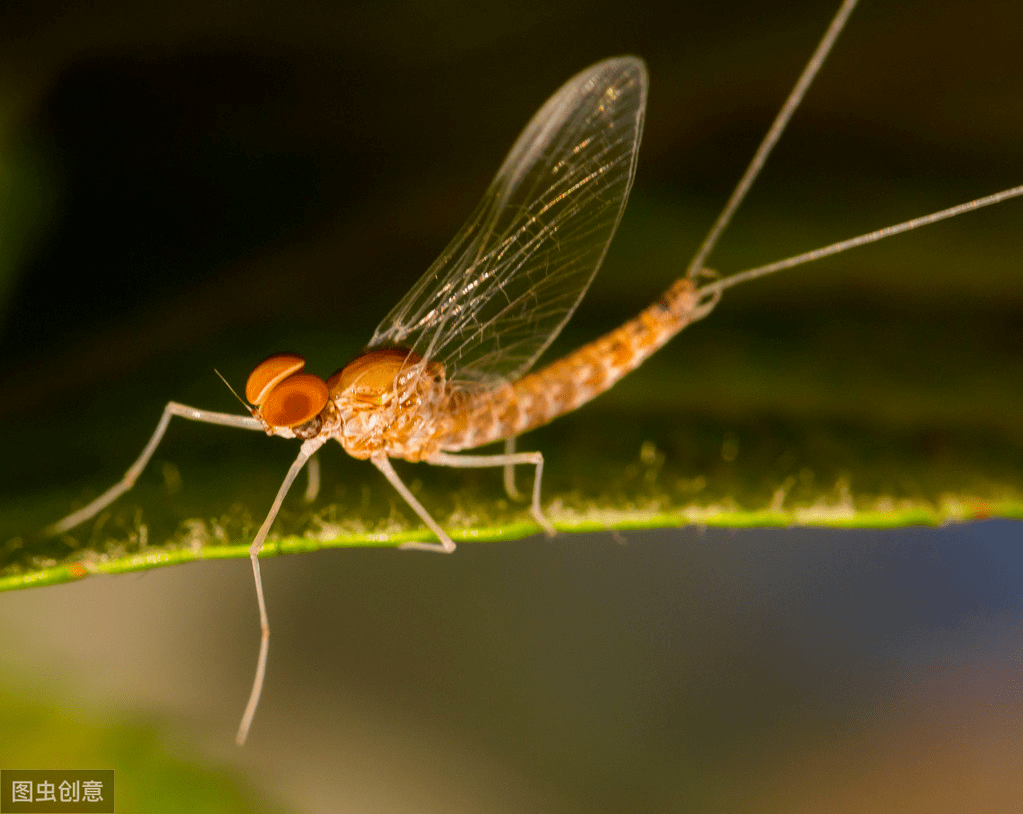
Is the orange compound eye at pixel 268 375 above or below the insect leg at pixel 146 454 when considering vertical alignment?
above

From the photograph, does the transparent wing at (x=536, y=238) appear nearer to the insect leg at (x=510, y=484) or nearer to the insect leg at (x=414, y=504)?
the insect leg at (x=414, y=504)

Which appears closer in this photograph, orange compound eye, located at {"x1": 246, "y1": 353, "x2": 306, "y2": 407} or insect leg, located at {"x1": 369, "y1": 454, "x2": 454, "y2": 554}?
insect leg, located at {"x1": 369, "y1": 454, "x2": 454, "y2": 554}

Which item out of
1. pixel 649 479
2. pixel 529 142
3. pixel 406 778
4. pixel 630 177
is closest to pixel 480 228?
pixel 529 142

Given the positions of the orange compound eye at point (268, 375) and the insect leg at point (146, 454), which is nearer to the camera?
the insect leg at point (146, 454)

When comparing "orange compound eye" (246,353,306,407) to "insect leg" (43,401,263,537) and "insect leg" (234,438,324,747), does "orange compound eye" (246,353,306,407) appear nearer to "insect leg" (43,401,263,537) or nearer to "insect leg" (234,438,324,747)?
"insect leg" (43,401,263,537)

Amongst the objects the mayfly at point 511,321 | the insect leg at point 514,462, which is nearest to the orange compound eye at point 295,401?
the mayfly at point 511,321

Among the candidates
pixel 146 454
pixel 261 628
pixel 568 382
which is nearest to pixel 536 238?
pixel 568 382

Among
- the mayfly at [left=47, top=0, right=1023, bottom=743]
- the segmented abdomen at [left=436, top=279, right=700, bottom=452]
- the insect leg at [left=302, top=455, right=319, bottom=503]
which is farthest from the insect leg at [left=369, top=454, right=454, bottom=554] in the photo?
the segmented abdomen at [left=436, top=279, right=700, bottom=452]
